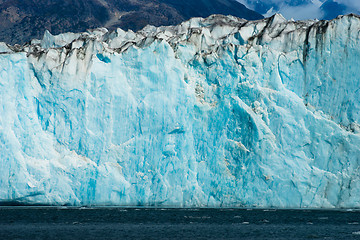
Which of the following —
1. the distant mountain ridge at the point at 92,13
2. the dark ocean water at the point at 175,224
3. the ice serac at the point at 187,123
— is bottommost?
the dark ocean water at the point at 175,224


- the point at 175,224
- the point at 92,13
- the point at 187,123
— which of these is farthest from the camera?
the point at 92,13

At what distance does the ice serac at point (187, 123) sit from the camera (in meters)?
27.9

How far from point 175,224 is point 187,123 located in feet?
19.4

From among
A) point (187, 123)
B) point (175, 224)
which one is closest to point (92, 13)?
point (187, 123)

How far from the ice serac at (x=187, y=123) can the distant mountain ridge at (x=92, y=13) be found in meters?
73.8

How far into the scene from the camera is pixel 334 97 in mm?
28719

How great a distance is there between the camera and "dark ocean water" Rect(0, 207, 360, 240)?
2211 cm

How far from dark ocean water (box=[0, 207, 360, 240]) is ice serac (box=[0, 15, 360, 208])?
0.91 m

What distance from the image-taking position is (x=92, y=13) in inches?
4719

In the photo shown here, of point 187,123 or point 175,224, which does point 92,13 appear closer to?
point 187,123

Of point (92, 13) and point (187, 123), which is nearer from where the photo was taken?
point (187, 123)

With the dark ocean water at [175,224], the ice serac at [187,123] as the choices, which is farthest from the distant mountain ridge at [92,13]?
the dark ocean water at [175,224]

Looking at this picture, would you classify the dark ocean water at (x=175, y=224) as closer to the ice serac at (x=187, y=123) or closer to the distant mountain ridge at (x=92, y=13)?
the ice serac at (x=187, y=123)

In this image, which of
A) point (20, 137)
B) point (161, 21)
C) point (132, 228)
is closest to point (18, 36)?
point (161, 21)
